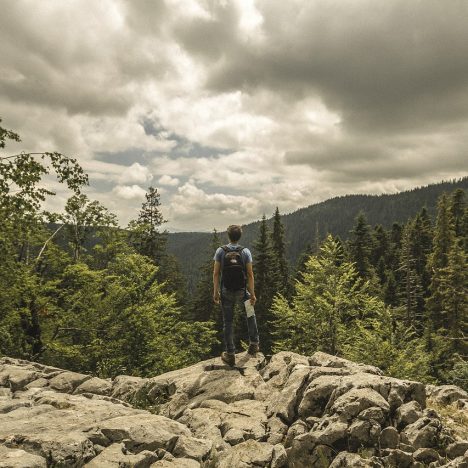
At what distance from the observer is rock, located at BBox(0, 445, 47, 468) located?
4.19m

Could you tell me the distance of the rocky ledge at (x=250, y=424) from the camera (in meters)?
5.13

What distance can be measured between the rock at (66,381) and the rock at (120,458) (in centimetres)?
425

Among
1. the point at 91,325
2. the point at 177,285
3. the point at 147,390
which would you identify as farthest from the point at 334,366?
the point at 177,285

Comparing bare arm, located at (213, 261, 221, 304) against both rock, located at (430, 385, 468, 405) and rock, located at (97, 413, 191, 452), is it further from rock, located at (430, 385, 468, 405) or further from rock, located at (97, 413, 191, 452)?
rock, located at (430, 385, 468, 405)

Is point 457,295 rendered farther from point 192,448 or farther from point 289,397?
point 192,448

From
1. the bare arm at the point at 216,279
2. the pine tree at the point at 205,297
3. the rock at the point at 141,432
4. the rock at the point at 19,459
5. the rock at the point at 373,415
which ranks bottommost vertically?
the pine tree at the point at 205,297

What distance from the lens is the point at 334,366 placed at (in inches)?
334

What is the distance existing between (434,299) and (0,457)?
43104 millimetres

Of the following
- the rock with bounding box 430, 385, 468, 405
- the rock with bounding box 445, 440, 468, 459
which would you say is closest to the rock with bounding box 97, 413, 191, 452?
the rock with bounding box 445, 440, 468, 459

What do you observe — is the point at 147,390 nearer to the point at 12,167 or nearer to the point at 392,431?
the point at 392,431

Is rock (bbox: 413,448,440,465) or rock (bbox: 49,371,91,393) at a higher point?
rock (bbox: 413,448,440,465)

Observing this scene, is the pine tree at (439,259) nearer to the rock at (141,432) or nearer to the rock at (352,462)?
the rock at (352,462)

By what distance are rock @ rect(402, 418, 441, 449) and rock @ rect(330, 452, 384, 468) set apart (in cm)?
79

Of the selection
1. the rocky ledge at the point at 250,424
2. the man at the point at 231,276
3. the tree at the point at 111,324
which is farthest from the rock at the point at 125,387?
the tree at the point at 111,324
